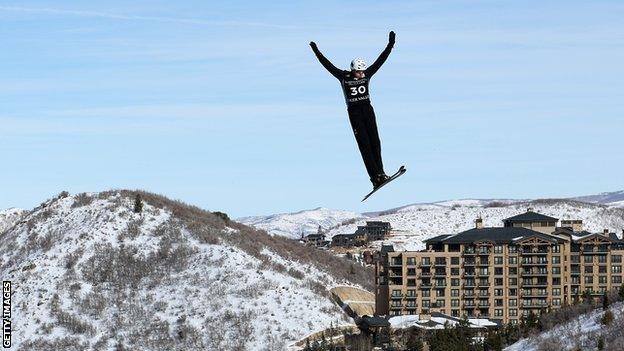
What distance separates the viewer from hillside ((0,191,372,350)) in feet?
416

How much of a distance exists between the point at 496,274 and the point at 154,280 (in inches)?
1473

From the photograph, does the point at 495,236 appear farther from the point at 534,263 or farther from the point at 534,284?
the point at 534,284

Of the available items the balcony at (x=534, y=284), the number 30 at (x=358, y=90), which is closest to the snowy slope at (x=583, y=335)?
the balcony at (x=534, y=284)

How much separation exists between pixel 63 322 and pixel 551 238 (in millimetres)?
53544

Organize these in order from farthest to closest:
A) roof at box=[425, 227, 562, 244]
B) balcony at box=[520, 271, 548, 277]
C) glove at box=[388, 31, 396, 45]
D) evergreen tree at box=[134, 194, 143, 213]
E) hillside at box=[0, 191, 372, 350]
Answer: evergreen tree at box=[134, 194, 143, 213]
roof at box=[425, 227, 562, 244]
balcony at box=[520, 271, 548, 277]
hillside at box=[0, 191, 372, 350]
glove at box=[388, 31, 396, 45]

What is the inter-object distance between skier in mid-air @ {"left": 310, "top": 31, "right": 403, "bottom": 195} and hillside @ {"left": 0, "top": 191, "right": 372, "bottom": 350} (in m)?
90.2

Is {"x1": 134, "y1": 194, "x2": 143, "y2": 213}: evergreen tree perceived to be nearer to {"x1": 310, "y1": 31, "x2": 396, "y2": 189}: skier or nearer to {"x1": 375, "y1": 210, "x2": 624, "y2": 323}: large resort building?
{"x1": 375, "y1": 210, "x2": 624, "y2": 323}: large resort building

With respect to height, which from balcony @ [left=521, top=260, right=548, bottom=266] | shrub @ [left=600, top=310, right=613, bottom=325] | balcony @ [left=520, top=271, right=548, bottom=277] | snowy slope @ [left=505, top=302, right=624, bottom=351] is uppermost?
balcony @ [left=521, top=260, right=548, bottom=266]

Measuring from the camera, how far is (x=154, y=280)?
139 meters

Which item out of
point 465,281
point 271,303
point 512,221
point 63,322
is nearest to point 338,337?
point 271,303

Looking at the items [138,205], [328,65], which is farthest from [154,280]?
[328,65]

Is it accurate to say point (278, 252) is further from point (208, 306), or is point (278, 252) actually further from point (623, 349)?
point (623, 349)

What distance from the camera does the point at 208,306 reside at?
132250 millimetres

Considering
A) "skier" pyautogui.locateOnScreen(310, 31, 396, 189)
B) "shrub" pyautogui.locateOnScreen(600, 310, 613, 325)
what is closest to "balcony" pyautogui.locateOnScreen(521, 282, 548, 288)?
"shrub" pyautogui.locateOnScreen(600, 310, 613, 325)
